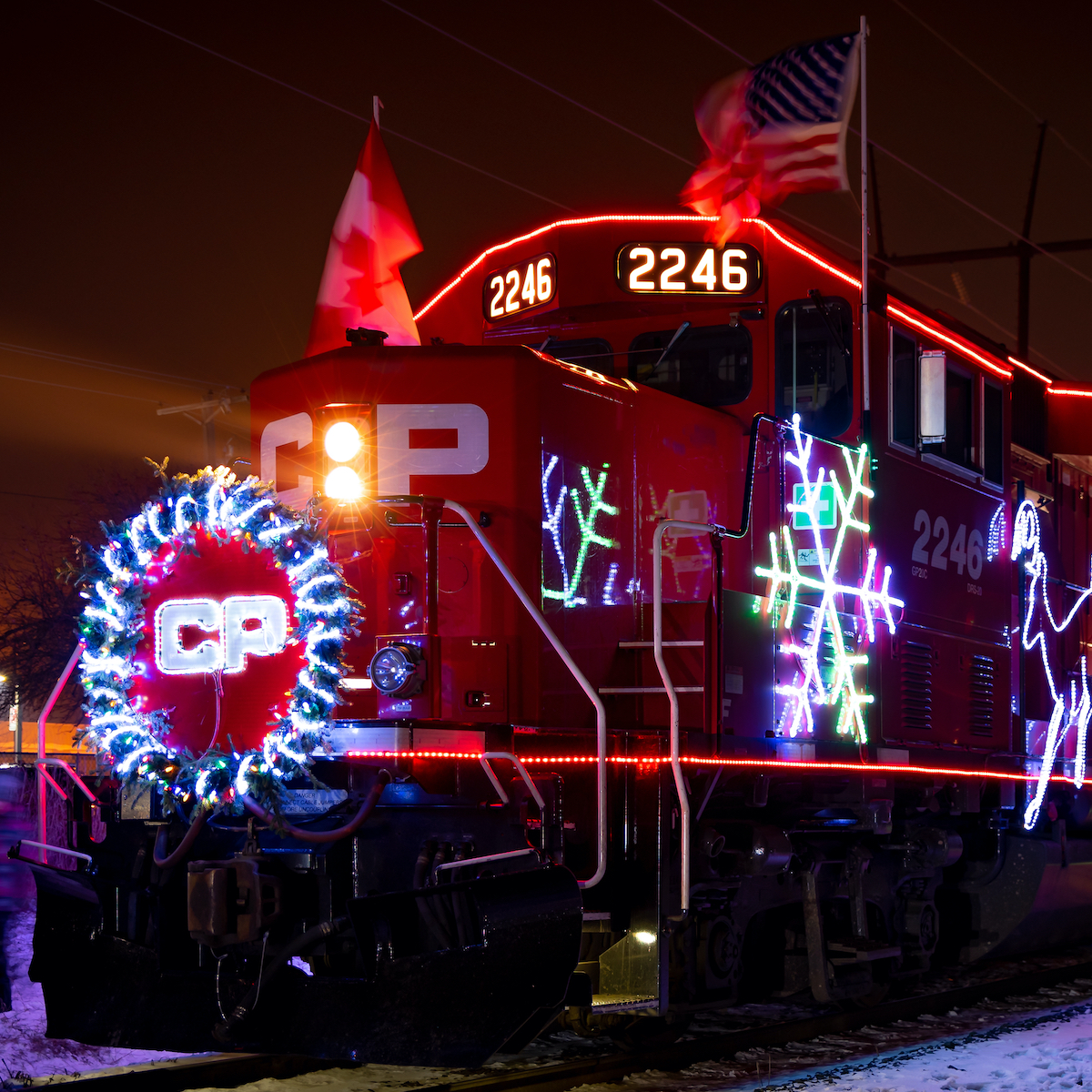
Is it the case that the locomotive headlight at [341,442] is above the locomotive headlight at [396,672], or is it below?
above

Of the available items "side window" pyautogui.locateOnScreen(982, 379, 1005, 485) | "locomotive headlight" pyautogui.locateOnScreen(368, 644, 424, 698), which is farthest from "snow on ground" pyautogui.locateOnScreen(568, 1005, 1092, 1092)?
A: "side window" pyautogui.locateOnScreen(982, 379, 1005, 485)

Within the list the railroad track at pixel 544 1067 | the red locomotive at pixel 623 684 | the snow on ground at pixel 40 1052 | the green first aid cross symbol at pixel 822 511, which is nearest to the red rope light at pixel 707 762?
the red locomotive at pixel 623 684

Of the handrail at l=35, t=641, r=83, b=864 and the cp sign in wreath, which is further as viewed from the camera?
the handrail at l=35, t=641, r=83, b=864

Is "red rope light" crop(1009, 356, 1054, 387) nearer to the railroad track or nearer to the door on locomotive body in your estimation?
the door on locomotive body

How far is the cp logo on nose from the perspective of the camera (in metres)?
5.42

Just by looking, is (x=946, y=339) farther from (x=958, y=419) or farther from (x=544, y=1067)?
(x=544, y=1067)

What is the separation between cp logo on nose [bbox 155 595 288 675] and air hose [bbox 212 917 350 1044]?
1.05 m

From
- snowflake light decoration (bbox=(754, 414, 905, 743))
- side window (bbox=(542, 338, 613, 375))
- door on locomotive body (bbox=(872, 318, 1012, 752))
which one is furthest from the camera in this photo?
door on locomotive body (bbox=(872, 318, 1012, 752))

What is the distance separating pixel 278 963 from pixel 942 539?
16.4 feet

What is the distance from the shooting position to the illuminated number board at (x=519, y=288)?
25.1 feet

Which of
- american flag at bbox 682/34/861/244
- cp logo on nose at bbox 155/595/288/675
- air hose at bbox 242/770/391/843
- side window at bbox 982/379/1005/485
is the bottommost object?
air hose at bbox 242/770/391/843

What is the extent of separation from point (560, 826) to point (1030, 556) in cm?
539

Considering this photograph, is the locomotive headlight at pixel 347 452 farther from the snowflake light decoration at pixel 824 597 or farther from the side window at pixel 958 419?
the side window at pixel 958 419

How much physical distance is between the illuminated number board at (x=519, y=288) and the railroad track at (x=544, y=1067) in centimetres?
394
